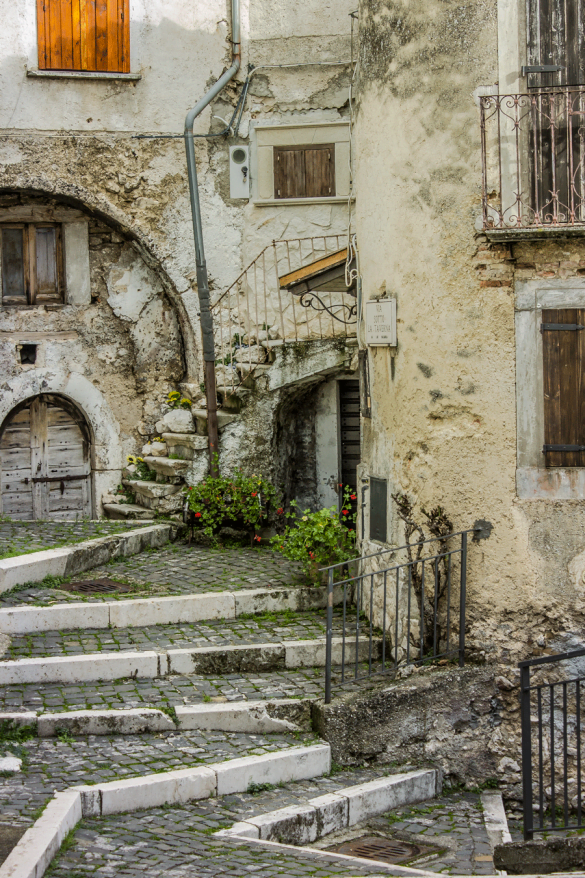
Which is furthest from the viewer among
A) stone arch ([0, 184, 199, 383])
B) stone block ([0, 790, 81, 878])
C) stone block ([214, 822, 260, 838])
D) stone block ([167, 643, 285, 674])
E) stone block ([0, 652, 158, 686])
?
stone arch ([0, 184, 199, 383])

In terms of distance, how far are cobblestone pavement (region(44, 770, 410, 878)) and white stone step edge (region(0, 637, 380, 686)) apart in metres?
1.70

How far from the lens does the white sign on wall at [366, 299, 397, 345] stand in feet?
25.9

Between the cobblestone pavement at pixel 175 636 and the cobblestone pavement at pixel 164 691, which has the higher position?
the cobblestone pavement at pixel 175 636

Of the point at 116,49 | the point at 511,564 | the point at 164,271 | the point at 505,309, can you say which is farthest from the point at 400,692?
the point at 116,49

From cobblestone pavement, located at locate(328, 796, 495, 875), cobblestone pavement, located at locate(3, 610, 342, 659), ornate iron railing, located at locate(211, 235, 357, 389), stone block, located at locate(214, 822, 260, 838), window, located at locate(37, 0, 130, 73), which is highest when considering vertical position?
window, located at locate(37, 0, 130, 73)

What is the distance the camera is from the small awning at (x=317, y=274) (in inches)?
359

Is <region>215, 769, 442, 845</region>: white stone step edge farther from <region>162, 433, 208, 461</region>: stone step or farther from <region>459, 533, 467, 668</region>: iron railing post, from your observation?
<region>162, 433, 208, 461</region>: stone step

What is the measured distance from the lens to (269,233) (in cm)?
1192

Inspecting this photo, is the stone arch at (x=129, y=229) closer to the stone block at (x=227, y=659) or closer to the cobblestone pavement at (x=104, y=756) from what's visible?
the stone block at (x=227, y=659)

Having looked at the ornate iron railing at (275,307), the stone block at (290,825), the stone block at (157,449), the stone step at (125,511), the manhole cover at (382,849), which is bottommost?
the manhole cover at (382,849)

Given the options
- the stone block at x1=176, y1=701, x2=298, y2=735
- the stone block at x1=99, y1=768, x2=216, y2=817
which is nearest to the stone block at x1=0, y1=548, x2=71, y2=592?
the stone block at x1=176, y1=701, x2=298, y2=735

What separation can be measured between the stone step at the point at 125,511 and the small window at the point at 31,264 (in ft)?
9.16

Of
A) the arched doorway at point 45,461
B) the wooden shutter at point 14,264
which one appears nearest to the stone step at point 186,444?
the arched doorway at point 45,461

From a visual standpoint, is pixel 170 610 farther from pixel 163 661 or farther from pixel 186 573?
pixel 186 573
